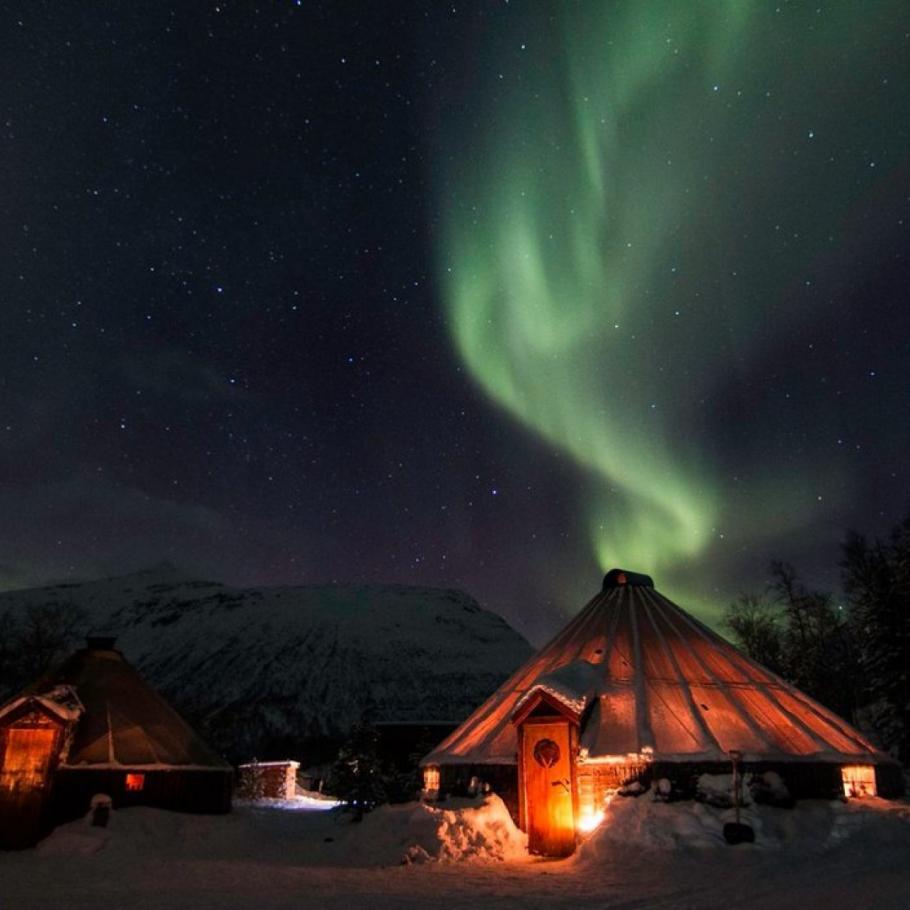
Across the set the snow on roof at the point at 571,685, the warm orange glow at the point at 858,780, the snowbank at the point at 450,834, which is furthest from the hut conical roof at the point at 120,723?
the warm orange glow at the point at 858,780

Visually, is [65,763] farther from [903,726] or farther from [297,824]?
[903,726]

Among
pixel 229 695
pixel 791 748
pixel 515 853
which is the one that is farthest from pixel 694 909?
pixel 229 695

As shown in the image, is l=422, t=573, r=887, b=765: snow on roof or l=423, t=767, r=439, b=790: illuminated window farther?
l=423, t=767, r=439, b=790: illuminated window

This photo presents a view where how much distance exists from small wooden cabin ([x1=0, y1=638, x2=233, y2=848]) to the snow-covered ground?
1.26 m

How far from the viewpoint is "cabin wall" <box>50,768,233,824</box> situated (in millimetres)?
21359

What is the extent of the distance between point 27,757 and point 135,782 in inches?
126

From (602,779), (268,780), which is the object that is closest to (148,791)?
(602,779)

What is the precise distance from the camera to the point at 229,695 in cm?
7500

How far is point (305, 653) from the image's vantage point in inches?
3351

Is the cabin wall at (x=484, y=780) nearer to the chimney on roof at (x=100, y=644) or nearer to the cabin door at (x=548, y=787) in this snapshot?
the cabin door at (x=548, y=787)

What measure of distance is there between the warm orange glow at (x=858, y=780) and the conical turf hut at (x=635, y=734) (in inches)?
1.2

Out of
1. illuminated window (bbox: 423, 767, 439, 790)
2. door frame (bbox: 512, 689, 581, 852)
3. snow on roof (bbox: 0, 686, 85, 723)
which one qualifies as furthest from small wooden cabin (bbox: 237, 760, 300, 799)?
door frame (bbox: 512, 689, 581, 852)

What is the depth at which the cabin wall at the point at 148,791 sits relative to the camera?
841 inches

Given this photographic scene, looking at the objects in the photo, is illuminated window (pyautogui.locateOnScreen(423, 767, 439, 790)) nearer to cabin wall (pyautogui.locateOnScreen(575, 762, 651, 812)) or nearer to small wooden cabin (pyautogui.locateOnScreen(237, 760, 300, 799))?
Result: cabin wall (pyautogui.locateOnScreen(575, 762, 651, 812))
